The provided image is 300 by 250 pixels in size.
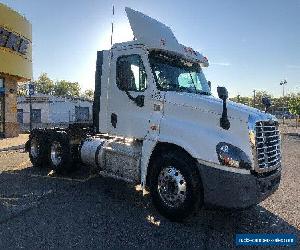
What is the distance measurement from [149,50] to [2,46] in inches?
754

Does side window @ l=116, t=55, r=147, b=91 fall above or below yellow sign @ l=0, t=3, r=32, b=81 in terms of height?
below

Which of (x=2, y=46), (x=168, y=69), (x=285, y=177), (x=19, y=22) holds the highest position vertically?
(x=19, y=22)

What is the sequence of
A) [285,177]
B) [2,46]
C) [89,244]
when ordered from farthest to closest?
[2,46], [285,177], [89,244]

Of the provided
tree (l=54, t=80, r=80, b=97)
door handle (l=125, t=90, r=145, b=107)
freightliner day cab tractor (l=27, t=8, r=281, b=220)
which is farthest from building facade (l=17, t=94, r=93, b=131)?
tree (l=54, t=80, r=80, b=97)

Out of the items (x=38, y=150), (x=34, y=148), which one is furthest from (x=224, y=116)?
(x=34, y=148)

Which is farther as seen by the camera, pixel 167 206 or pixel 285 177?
pixel 285 177

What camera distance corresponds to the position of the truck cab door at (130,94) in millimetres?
6688

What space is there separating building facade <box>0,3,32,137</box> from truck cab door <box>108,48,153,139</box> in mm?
17826

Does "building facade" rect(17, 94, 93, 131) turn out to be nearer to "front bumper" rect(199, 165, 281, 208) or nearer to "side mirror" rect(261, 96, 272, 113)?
"side mirror" rect(261, 96, 272, 113)

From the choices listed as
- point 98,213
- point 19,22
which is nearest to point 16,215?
point 98,213

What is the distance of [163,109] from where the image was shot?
638cm

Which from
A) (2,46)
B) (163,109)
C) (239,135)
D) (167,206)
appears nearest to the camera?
(239,135)

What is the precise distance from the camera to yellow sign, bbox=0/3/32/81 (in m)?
22.7

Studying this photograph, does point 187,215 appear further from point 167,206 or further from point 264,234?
point 264,234
